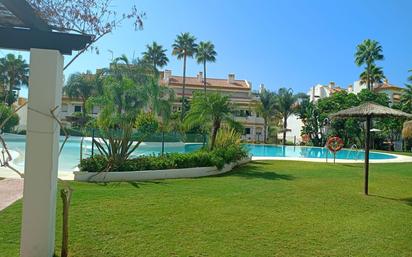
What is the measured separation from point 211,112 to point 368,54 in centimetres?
3564

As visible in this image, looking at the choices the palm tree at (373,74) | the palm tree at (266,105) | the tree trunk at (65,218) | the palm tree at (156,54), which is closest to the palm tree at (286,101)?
the palm tree at (266,105)

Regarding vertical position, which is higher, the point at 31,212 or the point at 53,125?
the point at 53,125

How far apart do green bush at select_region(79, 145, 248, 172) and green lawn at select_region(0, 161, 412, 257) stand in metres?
1.37

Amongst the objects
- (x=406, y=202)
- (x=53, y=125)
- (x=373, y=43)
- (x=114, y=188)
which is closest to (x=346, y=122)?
(x=373, y=43)

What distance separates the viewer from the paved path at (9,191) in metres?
7.89

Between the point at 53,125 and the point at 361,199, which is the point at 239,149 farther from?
the point at 53,125

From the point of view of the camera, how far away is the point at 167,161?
1318 centimetres

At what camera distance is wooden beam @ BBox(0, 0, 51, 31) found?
3.68m

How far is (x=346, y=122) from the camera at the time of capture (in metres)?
41.0

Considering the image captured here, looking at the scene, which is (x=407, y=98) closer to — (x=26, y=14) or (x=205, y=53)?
(x=205, y=53)

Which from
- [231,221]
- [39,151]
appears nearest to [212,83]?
[231,221]

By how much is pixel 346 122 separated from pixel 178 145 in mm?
20455

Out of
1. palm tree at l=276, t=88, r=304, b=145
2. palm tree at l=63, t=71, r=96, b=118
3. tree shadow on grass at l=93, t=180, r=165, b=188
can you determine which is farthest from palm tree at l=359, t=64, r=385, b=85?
tree shadow on grass at l=93, t=180, r=165, b=188

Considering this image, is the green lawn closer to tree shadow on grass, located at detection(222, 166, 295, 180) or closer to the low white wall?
the low white wall
